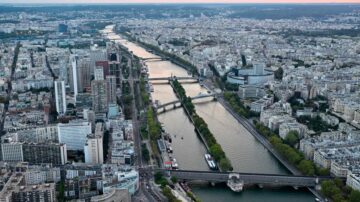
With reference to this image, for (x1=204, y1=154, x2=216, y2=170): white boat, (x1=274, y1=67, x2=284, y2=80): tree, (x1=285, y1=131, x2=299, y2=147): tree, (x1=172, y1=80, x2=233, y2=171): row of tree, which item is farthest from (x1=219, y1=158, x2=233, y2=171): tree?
(x1=274, y1=67, x2=284, y2=80): tree

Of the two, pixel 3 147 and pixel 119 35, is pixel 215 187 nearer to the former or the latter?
pixel 3 147

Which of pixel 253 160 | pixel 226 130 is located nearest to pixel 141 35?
pixel 226 130

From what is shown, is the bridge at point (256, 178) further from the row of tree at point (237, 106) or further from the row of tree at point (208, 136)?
the row of tree at point (237, 106)

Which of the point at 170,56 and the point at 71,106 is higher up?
the point at 170,56

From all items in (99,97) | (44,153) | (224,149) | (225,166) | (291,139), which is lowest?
(224,149)

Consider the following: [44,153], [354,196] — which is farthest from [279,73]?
[44,153]

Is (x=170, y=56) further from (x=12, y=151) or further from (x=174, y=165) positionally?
(x=12, y=151)
